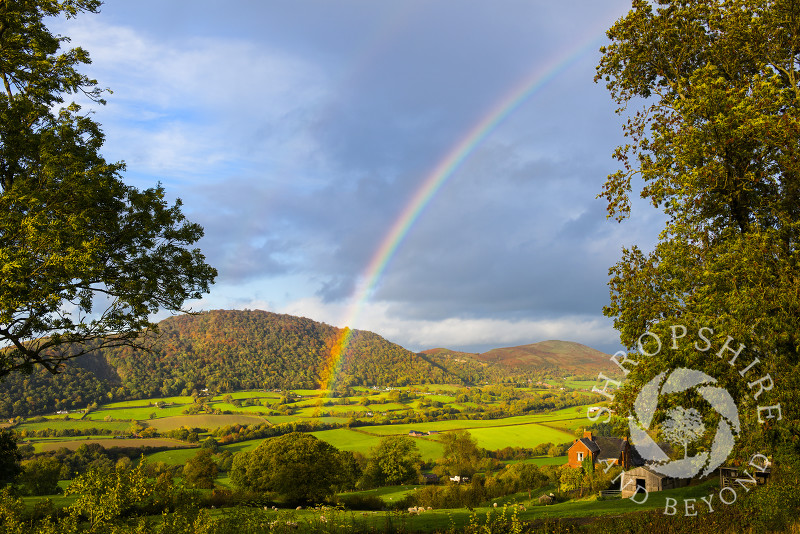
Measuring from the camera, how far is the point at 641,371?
15.7 m

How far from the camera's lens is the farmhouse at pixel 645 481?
36.7 meters

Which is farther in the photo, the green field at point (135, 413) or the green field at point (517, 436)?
the green field at point (135, 413)

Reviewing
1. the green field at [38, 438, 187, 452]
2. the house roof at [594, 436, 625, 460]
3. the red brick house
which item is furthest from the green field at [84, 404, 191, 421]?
the house roof at [594, 436, 625, 460]

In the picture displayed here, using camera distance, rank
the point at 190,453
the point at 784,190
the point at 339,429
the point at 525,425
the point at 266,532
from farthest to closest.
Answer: the point at 525,425
the point at 339,429
the point at 190,453
the point at 784,190
the point at 266,532

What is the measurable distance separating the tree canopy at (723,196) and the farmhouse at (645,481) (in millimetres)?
25918

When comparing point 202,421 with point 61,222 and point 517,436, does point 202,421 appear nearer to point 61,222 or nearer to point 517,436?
point 517,436

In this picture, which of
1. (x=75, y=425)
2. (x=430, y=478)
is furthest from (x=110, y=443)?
(x=430, y=478)

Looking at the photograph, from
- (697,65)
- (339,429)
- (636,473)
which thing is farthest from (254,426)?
(697,65)

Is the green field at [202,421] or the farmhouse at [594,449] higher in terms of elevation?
the farmhouse at [594,449]

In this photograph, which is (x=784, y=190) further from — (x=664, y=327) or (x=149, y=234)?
(x=149, y=234)

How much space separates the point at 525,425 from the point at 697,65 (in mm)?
127014

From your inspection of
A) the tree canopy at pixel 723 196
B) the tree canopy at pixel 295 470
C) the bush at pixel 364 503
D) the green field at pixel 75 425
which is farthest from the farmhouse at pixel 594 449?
the green field at pixel 75 425

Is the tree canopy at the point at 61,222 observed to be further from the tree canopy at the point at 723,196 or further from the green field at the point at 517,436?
the green field at the point at 517,436

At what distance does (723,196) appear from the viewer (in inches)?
634
